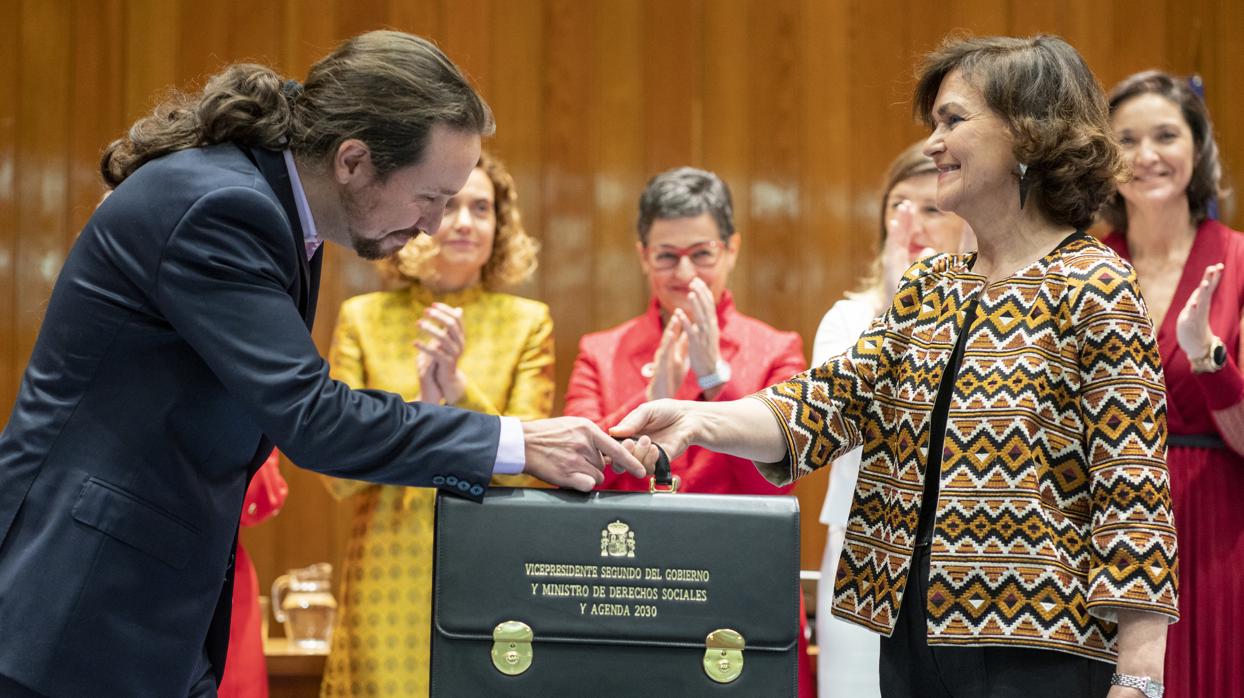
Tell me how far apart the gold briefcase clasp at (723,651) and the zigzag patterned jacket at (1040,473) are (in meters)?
0.22

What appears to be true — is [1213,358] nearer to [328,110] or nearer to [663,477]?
[663,477]

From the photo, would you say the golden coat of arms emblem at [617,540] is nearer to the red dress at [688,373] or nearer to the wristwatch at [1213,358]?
the red dress at [688,373]

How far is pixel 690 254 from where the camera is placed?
10.9ft

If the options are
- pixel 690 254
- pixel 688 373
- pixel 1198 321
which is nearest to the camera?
pixel 1198 321

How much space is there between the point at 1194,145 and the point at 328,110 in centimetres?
231

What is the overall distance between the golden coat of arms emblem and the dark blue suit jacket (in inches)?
7.0

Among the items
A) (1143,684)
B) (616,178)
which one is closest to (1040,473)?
(1143,684)

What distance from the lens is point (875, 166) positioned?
14.2 ft

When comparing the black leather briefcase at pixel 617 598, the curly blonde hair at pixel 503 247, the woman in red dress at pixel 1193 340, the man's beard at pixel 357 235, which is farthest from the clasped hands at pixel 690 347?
the black leather briefcase at pixel 617 598

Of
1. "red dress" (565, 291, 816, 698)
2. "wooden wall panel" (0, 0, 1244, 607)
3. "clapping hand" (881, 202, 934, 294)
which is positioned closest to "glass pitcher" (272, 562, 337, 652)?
"wooden wall panel" (0, 0, 1244, 607)

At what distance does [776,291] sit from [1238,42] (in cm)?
175

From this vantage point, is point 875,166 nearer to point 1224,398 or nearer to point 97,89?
point 1224,398

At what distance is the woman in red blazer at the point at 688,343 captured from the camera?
3.04 metres

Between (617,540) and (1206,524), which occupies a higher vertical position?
(1206,524)
